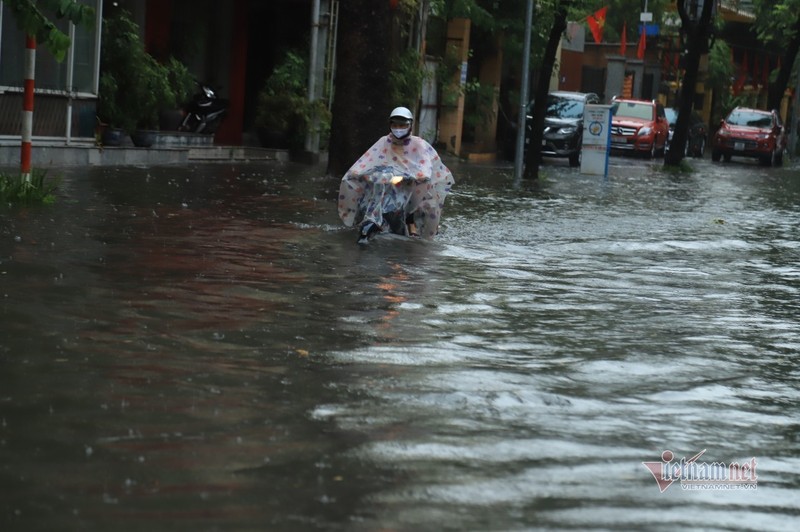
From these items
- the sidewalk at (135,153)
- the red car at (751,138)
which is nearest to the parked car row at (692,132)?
the red car at (751,138)

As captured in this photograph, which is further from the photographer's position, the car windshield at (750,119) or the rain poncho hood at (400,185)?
the car windshield at (750,119)

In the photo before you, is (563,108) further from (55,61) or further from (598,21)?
(55,61)

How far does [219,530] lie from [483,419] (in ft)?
6.30

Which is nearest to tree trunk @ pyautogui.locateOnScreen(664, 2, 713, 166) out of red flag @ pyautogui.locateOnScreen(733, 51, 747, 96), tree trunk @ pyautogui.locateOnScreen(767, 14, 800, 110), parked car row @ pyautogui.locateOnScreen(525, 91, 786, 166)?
parked car row @ pyautogui.locateOnScreen(525, 91, 786, 166)

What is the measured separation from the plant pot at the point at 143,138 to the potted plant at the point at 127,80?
54mm

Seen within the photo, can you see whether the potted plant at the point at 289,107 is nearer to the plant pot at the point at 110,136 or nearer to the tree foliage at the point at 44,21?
the plant pot at the point at 110,136

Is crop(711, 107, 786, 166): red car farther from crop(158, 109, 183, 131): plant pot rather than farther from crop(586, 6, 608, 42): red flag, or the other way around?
crop(158, 109, 183, 131): plant pot

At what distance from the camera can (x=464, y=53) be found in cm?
3762

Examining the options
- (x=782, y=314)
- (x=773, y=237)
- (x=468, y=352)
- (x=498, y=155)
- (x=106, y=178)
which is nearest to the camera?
(x=468, y=352)

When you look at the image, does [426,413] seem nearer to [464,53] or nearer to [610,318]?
[610,318]

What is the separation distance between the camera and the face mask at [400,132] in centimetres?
1420

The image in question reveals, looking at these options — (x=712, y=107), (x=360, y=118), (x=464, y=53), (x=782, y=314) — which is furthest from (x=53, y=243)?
(x=712, y=107)

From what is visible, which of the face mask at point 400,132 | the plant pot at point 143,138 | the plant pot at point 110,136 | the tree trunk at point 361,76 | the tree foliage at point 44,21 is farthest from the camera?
the plant pot at point 143,138

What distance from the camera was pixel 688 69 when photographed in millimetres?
37188
